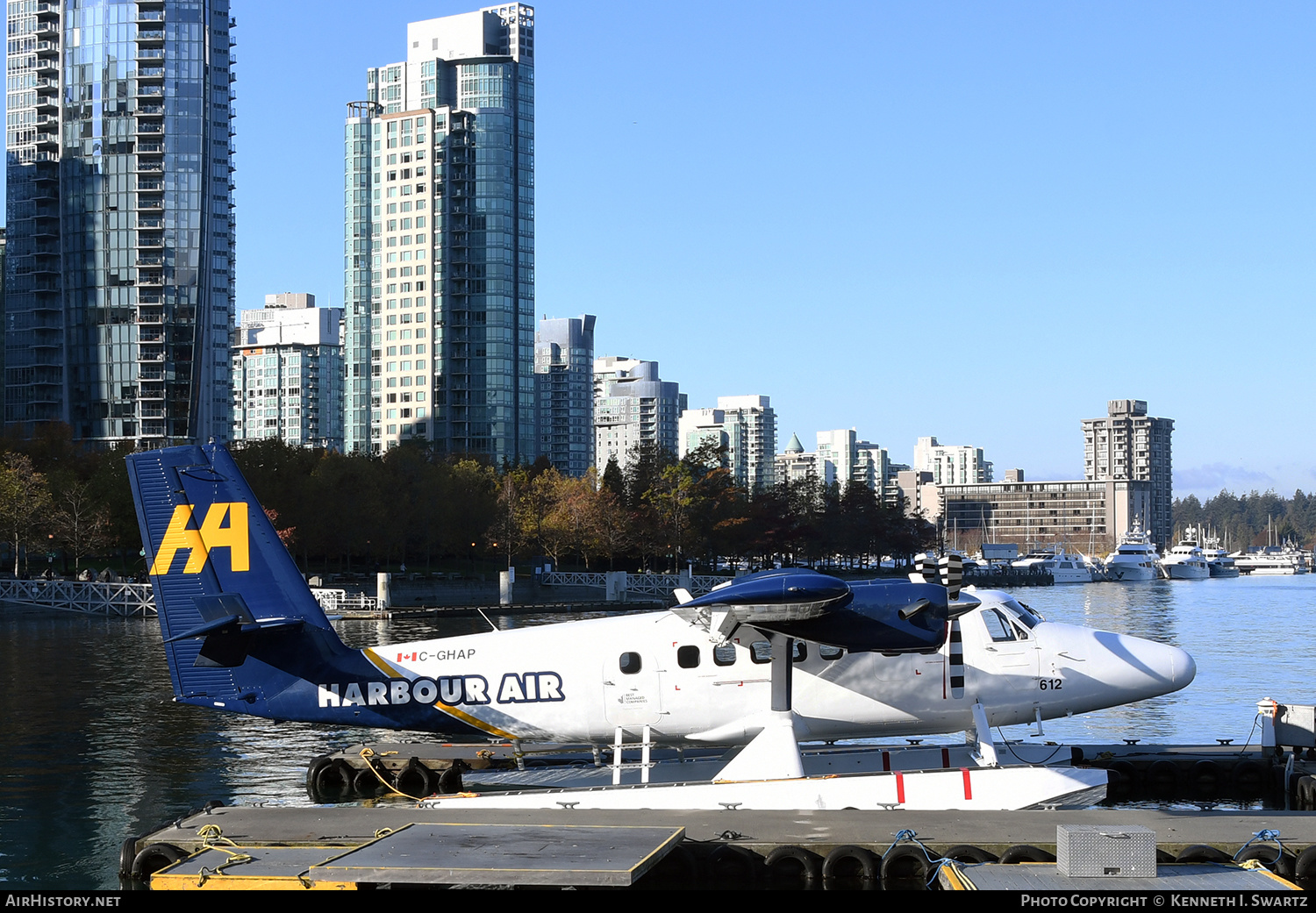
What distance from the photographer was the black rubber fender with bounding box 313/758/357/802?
71.2ft

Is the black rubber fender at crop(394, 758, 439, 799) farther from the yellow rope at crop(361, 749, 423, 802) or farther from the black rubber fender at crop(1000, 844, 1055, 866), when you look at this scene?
the black rubber fender at crop(1000, 844, 1055, 866)

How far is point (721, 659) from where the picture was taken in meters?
18.2

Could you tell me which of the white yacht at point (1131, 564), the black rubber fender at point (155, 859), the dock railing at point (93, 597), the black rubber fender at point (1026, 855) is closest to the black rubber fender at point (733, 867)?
the black rubber fender at point (1026, 855)

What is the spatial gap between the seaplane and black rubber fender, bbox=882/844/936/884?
357cm

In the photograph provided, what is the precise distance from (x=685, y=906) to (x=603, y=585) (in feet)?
274

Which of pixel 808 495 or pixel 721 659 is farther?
pixel 808 495

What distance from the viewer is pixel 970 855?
13891mm

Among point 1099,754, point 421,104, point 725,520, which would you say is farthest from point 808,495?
point 1099,754

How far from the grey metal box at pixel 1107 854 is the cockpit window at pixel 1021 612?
724 cm

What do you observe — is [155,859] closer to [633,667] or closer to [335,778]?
[633,667]

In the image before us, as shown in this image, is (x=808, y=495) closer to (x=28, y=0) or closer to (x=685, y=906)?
(x=28, y=0)

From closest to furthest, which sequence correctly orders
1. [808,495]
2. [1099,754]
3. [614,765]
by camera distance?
[614,765] < [1099,754] < [808,495]

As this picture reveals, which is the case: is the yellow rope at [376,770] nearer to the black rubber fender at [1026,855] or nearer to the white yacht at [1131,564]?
the black rubber fender at [1026,855]

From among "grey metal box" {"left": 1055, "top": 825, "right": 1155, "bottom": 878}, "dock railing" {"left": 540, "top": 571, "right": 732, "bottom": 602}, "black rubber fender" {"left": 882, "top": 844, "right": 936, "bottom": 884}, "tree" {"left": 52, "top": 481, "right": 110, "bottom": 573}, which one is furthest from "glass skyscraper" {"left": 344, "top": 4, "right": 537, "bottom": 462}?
"grey metal box" {"left": 1055, "top": 825, "right": 1155, "bottom": 878}
